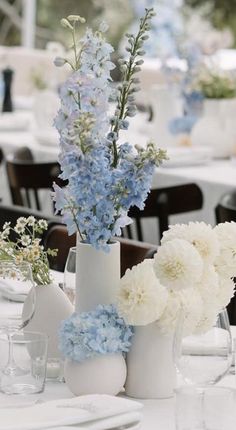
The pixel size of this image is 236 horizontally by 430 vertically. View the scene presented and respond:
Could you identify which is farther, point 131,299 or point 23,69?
point 23,69

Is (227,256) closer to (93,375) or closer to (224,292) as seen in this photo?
(224,292)

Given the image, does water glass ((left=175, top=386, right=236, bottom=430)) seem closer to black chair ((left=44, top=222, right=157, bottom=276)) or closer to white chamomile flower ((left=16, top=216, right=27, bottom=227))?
white chamomile flower ((left=16, top=216, right=27, bottom=227))

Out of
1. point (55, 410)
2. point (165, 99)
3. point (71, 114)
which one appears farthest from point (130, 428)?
point (165, 99)

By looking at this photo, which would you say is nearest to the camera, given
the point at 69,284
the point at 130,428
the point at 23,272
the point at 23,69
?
the point at 130,428

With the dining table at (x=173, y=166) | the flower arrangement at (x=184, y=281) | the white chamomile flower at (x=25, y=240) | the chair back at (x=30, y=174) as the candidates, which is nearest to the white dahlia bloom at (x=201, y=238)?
the flower arrangement at (x=184, y=281)

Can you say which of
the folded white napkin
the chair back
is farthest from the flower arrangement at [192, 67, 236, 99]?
the folded white napkin

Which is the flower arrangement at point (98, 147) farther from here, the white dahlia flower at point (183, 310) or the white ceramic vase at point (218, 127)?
→ the white ceramic vase at point (218, 127)

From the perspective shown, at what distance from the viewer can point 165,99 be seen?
196 inches

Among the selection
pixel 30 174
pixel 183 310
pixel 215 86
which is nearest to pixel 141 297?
pixel 183 310

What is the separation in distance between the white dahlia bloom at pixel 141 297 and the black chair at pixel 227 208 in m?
1.83

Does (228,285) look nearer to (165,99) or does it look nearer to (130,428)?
(130,428)

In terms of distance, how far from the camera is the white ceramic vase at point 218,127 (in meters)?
4.86

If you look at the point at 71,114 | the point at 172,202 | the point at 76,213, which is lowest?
the point at 172,202

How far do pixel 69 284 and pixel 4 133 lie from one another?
145 inches
